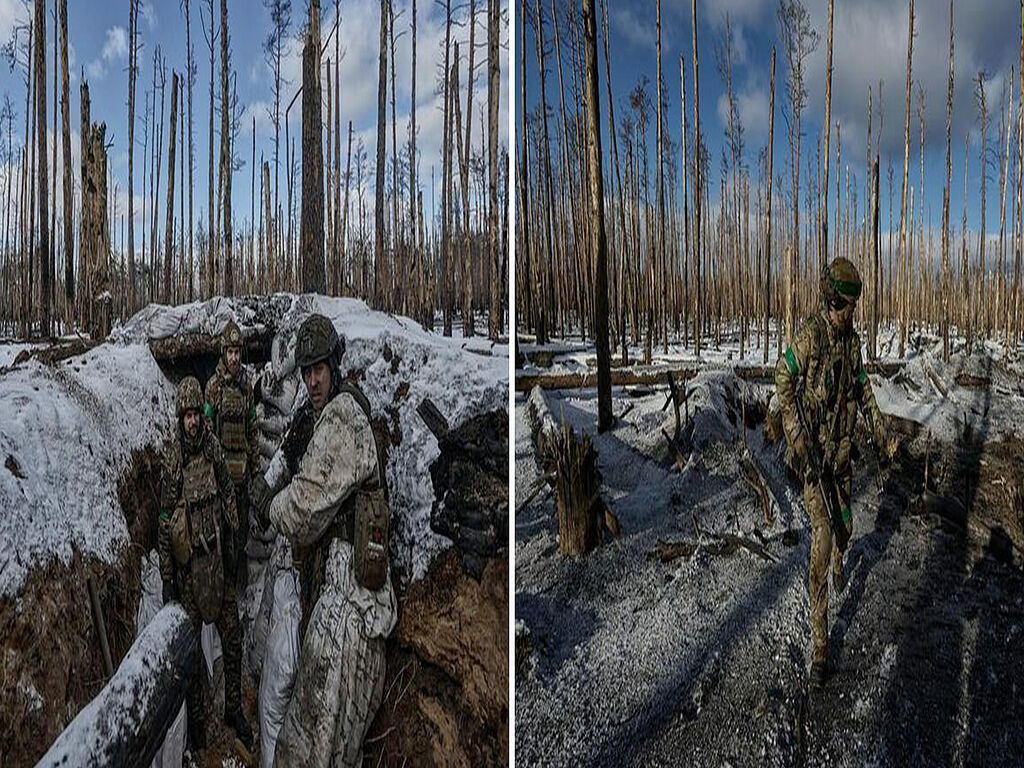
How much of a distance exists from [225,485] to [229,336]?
0.46 metres

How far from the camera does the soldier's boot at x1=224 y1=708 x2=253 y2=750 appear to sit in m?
1.96

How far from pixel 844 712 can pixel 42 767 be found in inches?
77.9

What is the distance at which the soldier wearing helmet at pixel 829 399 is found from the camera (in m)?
1.75

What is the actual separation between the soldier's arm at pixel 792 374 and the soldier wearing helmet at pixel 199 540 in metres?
1.63

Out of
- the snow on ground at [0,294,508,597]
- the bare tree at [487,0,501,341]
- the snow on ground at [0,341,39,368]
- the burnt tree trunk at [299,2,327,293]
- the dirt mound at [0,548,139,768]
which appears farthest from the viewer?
the bare tree at [487,0,501,341]

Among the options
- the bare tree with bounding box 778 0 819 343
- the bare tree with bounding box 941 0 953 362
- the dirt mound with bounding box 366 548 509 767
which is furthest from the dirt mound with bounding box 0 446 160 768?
the bare tree with bounding box 941 0 953 362

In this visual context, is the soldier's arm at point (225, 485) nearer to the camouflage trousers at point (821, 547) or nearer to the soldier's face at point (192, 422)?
the soldier's face at point (192, 422)

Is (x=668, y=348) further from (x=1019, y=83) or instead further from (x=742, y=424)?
(x=1019, y=83)

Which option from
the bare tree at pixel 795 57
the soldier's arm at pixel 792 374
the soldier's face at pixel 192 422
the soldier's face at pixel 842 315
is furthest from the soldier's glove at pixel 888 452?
the soldier's face at pixel 192 422

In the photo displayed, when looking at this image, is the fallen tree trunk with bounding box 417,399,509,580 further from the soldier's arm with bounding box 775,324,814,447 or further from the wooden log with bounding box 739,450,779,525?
the soldier's arm with bounding box 775,324,814,447

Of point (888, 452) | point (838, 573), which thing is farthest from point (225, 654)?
point (888, 452)

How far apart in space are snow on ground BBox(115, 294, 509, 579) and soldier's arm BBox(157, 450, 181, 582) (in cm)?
39

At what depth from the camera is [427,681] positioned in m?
2.02

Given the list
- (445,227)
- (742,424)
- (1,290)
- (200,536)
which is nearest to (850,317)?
(742,424)
